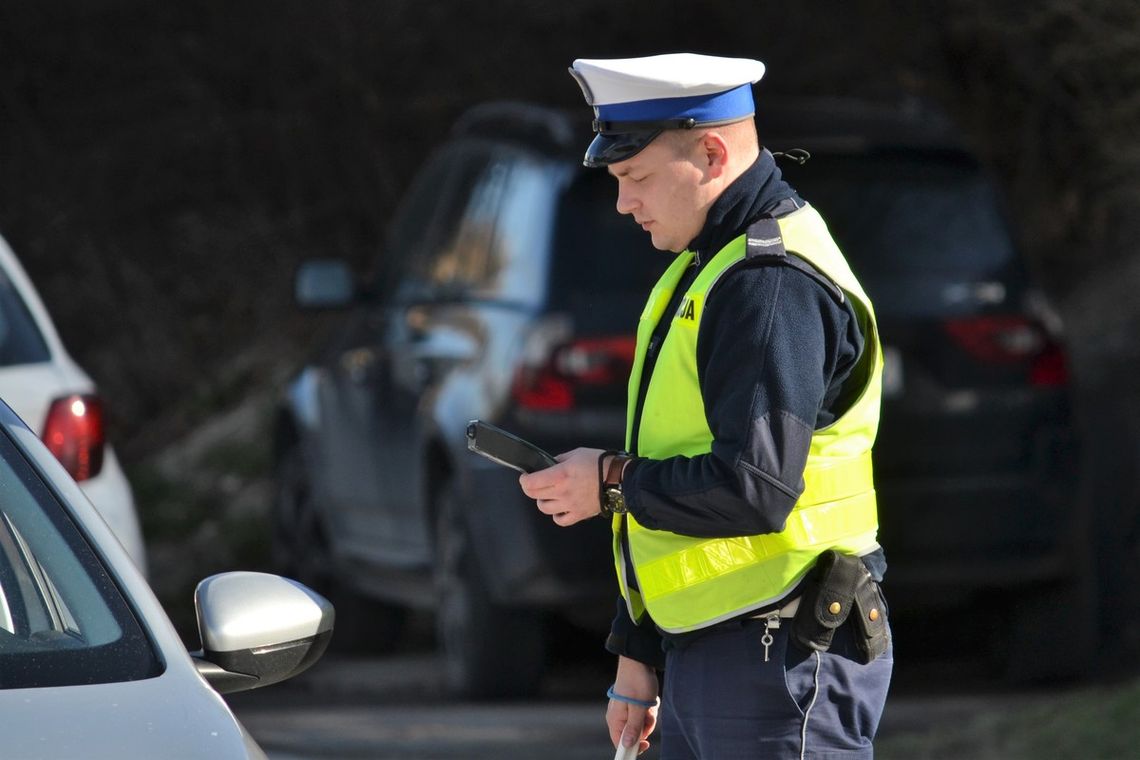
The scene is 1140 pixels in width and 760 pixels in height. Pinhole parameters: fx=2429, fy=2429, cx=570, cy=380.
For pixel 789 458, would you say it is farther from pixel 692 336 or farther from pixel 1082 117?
pixel 1082 117

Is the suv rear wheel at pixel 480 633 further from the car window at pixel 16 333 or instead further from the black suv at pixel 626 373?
the car window at pixel 16 333

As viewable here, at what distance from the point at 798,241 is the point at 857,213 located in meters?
3.80

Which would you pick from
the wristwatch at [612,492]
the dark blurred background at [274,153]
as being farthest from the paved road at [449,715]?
the wristwatch at [612,492]

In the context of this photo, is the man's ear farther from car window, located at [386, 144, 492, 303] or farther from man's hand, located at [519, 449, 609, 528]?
car window, located at [386, 144, 492, 303]

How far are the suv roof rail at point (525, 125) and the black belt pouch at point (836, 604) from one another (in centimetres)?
397

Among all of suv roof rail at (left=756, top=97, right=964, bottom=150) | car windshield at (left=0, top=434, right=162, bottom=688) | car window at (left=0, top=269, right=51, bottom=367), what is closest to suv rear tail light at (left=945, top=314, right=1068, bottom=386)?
suv roof rail at (left=756, top=97, right=964, bottom=150)

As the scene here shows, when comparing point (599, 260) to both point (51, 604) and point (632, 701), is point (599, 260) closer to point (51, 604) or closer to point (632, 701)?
point (632, 701)

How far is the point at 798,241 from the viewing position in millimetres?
3459

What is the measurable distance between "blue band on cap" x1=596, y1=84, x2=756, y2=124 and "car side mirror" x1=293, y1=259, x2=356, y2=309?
15.9ft

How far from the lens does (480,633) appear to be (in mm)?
7340

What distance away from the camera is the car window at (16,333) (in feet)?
21.1

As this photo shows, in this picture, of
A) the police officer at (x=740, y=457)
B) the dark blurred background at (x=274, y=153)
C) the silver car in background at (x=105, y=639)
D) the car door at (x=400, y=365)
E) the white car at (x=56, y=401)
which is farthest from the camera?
the dark blurred background at (x=274, y=153)

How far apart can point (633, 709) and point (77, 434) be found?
300cm

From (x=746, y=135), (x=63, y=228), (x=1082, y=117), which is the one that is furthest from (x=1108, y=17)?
(x=63, y=228)
